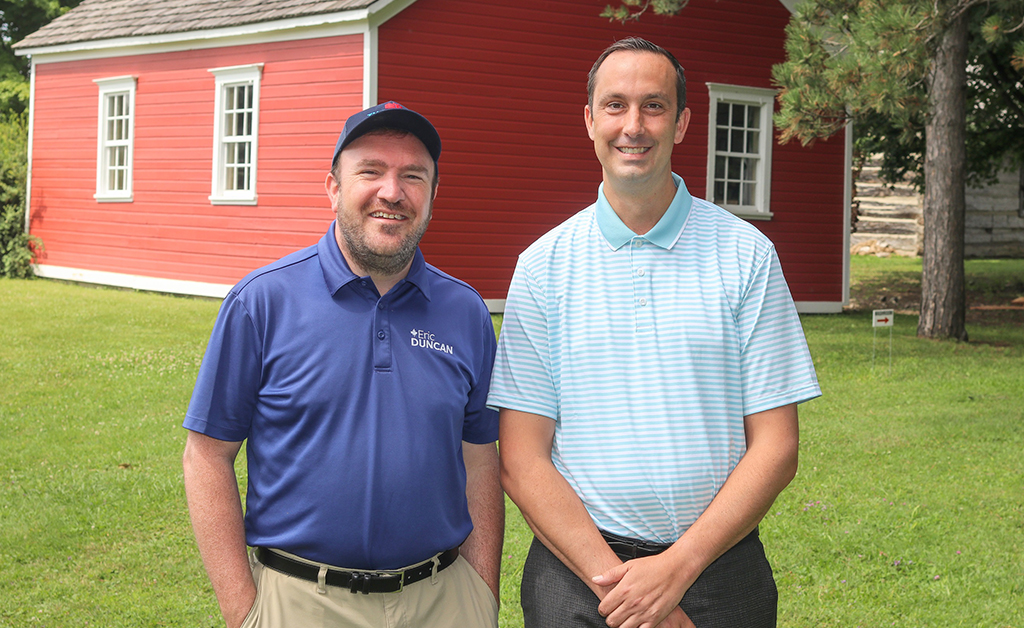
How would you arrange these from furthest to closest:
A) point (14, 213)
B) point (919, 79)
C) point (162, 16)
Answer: point (14, 213)
point (162, 16)
point (919, 79)

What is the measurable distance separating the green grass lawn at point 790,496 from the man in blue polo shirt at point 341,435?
2.21 meters

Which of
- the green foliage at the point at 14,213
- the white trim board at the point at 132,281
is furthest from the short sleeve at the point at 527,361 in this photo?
the green foliage at the point at 14,213

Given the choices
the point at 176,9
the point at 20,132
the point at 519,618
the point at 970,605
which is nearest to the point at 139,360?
the point at 519,618

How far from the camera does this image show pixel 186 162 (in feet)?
54.4

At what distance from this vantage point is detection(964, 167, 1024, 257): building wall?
29.1m

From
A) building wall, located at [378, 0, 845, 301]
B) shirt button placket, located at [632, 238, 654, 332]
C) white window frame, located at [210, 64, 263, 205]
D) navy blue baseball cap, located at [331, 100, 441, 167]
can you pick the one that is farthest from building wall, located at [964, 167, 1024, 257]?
navy blue baseball cap, located at [331, 100, 441, 167]

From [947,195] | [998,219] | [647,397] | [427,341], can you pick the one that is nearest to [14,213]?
[947,195]

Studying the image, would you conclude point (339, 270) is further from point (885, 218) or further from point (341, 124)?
point (885, 218)

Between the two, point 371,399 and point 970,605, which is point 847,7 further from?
point 371,399

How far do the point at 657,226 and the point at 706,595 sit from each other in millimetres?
939

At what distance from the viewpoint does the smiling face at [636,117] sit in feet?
8.12

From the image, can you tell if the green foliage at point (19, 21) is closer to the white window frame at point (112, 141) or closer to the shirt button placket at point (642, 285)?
the white window frame at point (112, 141)

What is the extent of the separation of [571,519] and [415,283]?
756mm

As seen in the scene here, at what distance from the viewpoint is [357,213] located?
2596 millimetres
